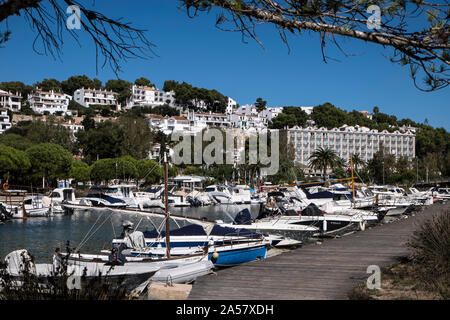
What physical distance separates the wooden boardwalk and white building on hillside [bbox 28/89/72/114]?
459 ft

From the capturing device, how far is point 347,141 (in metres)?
138

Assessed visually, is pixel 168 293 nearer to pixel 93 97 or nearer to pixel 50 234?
pixel 50 234

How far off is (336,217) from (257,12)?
67.0ft

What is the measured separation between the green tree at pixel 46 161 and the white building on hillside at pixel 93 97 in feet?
324

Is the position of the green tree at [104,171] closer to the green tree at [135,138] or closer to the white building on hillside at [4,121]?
the green tree at [135,138]

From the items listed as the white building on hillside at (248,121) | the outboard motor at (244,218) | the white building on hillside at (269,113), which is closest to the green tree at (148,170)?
the outboard motor at (244,218)

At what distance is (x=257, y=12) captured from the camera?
18.5 ft

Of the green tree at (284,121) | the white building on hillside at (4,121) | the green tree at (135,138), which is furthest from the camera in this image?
the green tree at (284,121)

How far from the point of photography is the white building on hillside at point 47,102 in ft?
461

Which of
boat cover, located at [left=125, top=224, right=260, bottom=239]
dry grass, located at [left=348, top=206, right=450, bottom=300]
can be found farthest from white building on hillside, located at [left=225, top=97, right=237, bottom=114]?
dry grass, located at [left=348, top=206, right=450, bottom=300]

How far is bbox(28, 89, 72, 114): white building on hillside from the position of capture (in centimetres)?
14038

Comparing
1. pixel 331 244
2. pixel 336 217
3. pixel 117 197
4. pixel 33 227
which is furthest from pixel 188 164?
pixel 331 244

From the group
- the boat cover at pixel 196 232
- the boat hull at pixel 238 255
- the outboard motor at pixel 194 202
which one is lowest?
the outboard motor at pixel 194 202
